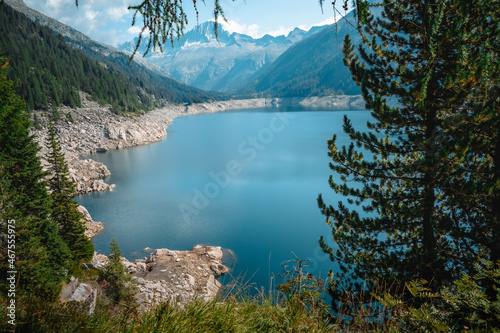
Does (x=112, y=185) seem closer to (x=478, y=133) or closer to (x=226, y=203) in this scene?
(x=226, y=203)

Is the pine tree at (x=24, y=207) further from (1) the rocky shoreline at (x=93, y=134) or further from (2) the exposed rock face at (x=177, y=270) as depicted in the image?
(1) the rocky shoreline at (x=93, y=134)

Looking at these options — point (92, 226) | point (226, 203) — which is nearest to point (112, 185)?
point (92, 226)

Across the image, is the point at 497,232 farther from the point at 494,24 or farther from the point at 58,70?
the point at 58,70

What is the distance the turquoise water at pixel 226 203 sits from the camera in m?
22.3

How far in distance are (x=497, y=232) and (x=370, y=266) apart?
347 centimetres

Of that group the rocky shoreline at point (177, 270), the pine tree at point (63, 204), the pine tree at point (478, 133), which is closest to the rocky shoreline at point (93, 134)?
the pine tree at point (63, 204)

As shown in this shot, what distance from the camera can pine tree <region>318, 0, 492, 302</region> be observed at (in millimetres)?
6891

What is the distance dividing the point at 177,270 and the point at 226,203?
13455 millimetres

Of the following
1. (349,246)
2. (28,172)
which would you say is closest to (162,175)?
(28,172)

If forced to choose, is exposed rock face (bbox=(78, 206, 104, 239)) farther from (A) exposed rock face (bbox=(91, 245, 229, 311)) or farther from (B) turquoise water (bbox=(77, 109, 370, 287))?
(A) exposed rock face (bbox=(91, 245, 229, 311))

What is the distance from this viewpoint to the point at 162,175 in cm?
4294

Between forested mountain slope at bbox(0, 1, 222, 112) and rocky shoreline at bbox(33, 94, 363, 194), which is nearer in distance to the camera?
rocky shoreline at bbox(33, 94, 363, 194)

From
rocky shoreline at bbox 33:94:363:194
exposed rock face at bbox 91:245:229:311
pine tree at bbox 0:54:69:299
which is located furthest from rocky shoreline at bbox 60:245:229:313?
rocky shoreline at bbox 33:94:363:194

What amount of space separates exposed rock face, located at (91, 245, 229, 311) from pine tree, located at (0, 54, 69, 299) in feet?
12.2
